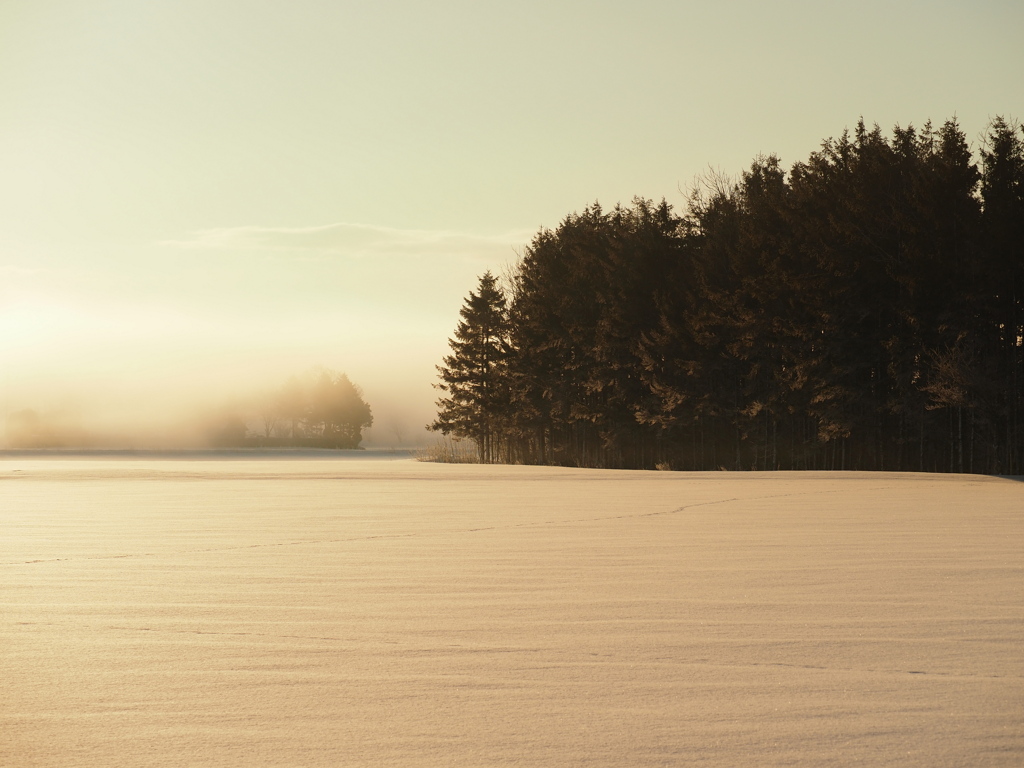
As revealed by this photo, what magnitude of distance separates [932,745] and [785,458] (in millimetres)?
28090

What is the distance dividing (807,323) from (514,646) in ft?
82.1

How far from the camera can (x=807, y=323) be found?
27891 mm

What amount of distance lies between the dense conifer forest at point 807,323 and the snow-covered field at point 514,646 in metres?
16.5

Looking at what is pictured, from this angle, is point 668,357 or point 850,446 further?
point 668,357

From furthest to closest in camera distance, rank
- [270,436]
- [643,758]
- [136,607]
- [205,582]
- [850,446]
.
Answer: [270,436] → [850,446] → [205,582] → [136,607] → [643,758]

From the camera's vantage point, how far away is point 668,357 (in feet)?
109

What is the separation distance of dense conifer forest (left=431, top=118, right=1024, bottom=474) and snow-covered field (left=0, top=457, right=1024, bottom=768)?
16.5 m

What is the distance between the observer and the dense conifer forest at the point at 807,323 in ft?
82.8

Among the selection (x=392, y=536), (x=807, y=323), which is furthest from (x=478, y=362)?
(x=392, y=536)

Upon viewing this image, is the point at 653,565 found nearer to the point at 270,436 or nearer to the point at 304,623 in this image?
the point at 304,623

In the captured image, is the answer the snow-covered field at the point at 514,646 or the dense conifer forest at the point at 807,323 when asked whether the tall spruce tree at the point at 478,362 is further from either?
the snow-covered field at the point at 514,646

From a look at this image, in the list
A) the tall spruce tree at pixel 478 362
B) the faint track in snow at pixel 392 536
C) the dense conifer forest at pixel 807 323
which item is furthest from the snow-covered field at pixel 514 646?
the tall spruce tree at pixel 478 362

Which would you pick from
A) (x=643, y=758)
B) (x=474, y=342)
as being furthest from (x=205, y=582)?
(x=474, y=342)

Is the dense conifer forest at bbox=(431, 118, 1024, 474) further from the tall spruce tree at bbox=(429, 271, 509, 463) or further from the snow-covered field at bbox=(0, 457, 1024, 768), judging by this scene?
the snow-covered field at bbox=(0, 457, 1024, 768)
